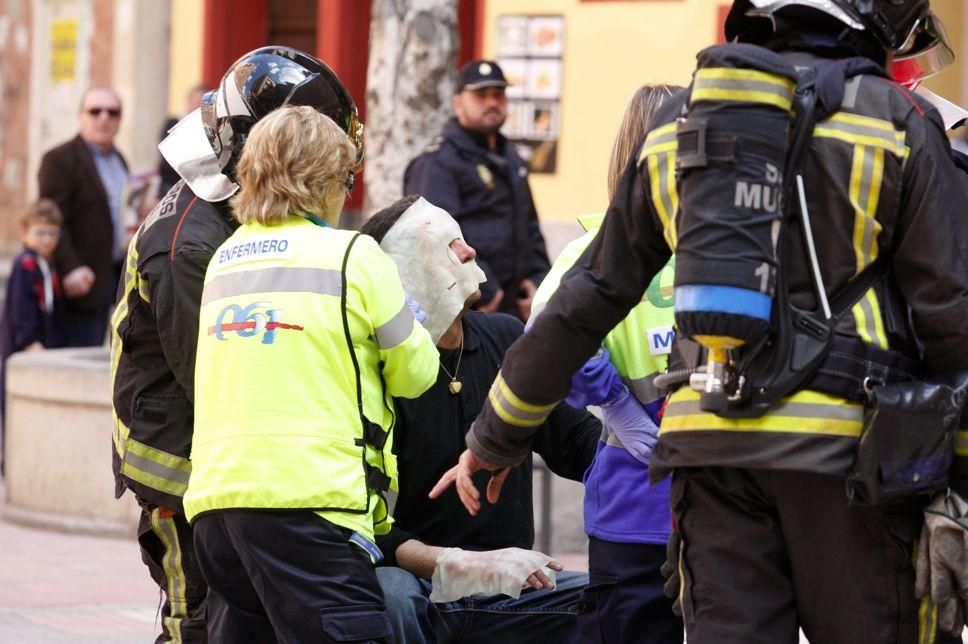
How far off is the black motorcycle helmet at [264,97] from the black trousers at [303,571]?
2.70 feet

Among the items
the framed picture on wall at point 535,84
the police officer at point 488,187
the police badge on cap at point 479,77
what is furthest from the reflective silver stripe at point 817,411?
the framed picture on wall at point 535,84

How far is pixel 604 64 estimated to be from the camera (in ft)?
41.8

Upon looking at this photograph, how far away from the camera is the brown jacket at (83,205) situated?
1005 centimetres

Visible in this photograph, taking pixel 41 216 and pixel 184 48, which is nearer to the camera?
pixel 41 216

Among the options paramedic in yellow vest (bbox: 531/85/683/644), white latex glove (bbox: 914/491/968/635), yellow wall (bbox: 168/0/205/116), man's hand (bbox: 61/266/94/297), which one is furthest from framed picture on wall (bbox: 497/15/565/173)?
white latex glove (bbox: 914/491/968/635)

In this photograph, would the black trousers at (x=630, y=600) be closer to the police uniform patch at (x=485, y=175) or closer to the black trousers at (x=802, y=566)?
the black trousers at (x=802, y=566)

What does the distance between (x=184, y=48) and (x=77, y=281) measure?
22.4ft

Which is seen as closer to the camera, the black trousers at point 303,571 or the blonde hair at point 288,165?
the black trousers at point 303,571

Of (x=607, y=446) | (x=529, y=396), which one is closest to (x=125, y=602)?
(x=607, y=446)

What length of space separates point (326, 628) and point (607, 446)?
89 centimetres

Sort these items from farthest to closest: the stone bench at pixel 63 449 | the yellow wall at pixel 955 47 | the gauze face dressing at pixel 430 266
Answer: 1. the yellow wall at pixel 955 47
2. the stone bench at pixel 63 449
3. the gauze face dressing at pixel 430 266

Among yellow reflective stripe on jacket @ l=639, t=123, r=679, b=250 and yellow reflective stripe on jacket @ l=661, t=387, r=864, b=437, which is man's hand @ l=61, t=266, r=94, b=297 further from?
yellow reflective stripe on jacket @ l=661, t=387, r=864, b=437

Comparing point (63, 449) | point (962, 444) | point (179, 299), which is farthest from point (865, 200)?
point (63, 449)

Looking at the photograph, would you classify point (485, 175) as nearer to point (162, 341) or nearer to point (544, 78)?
point (162, 341)
